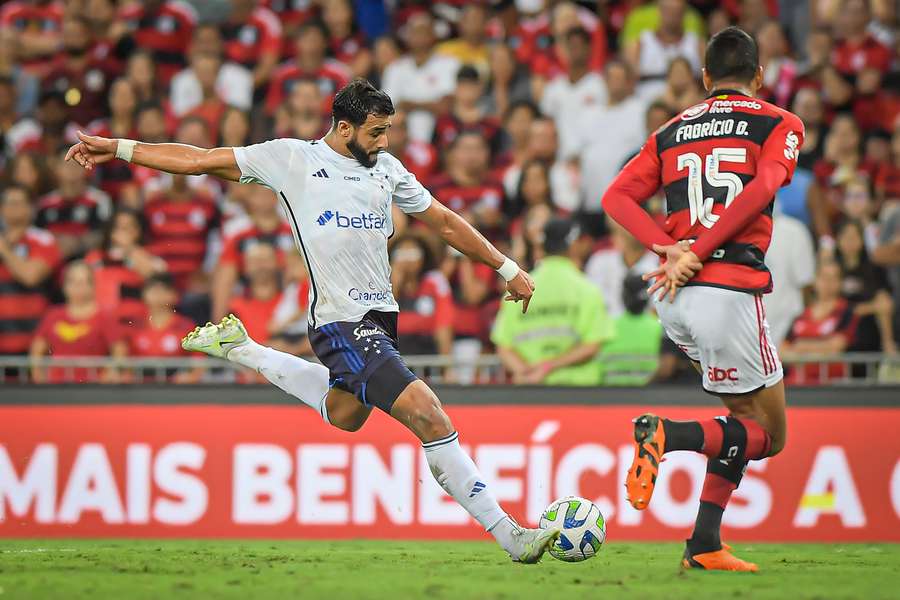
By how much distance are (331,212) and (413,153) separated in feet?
20.8

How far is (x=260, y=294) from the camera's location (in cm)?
1195

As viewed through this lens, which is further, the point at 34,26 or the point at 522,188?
the point at 34,26

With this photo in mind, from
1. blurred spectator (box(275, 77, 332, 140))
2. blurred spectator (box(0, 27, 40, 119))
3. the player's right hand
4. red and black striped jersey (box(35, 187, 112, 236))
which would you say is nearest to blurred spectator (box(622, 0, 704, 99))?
blurred spectator (box(275, 77, 332, 140))

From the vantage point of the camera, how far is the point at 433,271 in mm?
11906

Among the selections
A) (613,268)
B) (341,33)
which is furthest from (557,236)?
(341,33)

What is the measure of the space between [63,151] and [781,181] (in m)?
9.12

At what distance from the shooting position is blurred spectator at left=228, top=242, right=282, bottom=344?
464 inches

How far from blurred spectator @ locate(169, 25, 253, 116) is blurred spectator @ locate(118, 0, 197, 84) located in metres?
0.28

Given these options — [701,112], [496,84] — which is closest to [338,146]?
[701,112]

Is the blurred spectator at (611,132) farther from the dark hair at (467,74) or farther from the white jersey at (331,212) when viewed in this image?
the white jersey at (331,212)

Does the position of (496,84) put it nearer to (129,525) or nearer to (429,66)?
(429,66)

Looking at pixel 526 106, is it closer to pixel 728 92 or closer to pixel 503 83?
pixel 503 83

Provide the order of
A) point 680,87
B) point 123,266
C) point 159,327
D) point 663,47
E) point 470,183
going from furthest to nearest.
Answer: point 663,47, point 680,87, point 470,183, point 123,266, point 159,327

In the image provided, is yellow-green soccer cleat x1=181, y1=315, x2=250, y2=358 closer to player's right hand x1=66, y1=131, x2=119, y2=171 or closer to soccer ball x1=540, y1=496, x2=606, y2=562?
player's right hand x1=66, y1=131, x2=119, y2=171
